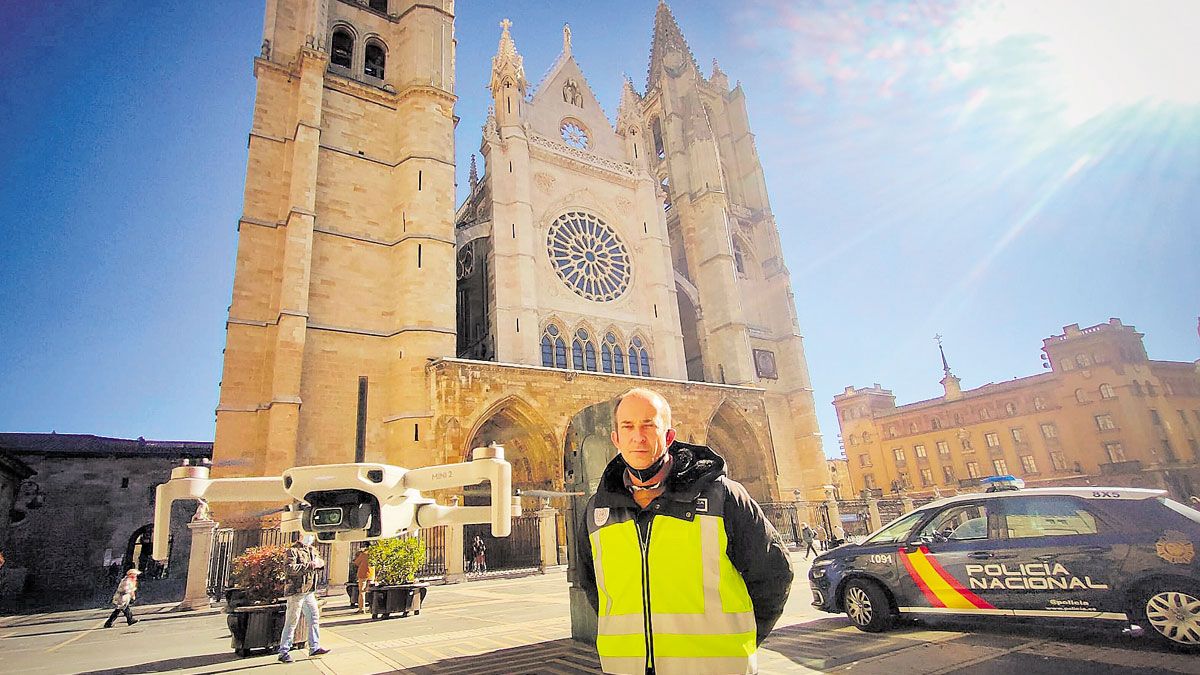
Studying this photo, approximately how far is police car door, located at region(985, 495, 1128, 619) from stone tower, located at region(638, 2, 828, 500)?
18.5 metres

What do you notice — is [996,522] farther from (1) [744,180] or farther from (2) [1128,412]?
(2) [1128,412]

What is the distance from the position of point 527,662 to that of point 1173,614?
4574mm

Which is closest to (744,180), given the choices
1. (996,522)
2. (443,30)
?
(443,30)

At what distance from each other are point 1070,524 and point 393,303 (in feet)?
54.4

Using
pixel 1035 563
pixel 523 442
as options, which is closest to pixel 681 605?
pixel 1035 563

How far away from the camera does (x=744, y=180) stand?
29.8 meters

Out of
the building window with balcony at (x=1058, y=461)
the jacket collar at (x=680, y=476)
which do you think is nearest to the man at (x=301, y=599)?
the jacket collar at (x=680, y=476)

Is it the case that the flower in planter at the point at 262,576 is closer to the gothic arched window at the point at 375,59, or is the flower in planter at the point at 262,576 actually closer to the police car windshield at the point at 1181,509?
the police car windshield at the point at 1181,509

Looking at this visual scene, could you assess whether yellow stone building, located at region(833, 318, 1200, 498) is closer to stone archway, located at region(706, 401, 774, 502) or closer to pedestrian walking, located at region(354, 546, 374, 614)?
stone archway, located at region(706, 401, 774, 502)

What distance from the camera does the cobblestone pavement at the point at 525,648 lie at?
3770mm

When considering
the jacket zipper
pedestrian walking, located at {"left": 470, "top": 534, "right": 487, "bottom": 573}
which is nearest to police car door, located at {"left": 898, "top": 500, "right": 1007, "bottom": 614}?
the jacket zipper

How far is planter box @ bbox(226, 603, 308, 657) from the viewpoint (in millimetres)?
5613

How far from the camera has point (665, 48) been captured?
31.4 m

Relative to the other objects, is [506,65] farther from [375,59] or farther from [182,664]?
[182,664]
